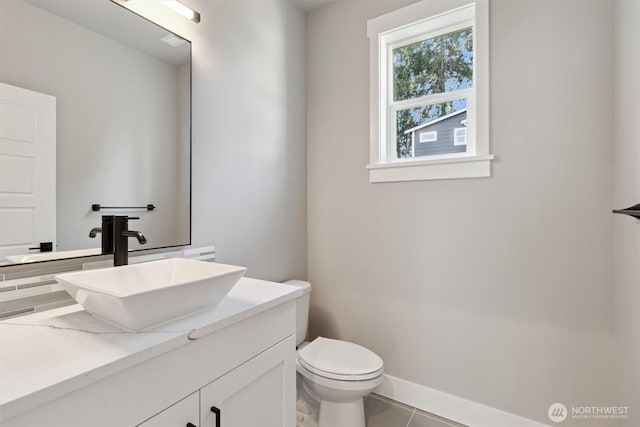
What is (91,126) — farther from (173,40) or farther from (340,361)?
(340,361)

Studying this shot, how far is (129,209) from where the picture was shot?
4.03 ft

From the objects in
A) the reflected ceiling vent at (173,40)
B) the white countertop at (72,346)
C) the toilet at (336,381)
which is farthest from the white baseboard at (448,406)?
the reflected ceiling vent at (173,40)

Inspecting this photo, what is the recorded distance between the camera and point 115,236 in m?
1.08

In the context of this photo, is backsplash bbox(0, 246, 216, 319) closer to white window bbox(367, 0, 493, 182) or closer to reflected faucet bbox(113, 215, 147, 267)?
reflected faucet bbox(113, 215, 147, 267)

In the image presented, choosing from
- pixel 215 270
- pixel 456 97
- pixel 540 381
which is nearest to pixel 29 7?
pixel 215 270

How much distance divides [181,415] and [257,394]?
→ 293 millimetres

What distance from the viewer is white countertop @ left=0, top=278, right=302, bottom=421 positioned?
0.54m

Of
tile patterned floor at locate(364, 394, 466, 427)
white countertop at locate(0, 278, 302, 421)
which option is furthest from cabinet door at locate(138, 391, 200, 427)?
tile patterned floor at locate(364, 394, 466, 427)

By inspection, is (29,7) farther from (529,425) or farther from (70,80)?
(529,425)

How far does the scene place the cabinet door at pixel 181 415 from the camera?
28.0 inches

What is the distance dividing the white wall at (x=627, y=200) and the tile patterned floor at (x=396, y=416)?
0.84 meters

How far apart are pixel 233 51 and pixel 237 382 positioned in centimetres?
164

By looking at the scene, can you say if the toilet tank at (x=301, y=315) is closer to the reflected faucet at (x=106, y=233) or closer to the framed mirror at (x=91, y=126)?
the framed mirror at (x=91, y=126)

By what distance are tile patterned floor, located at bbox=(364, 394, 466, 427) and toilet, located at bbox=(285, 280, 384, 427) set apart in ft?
0.81
